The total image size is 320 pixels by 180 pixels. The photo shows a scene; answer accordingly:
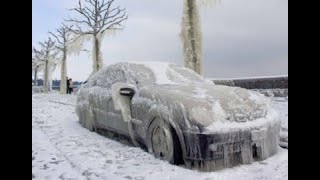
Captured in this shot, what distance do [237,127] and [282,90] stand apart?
4925mm

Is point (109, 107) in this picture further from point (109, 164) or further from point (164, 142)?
point (164, 142)

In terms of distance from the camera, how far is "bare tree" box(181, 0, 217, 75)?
9.59 meters

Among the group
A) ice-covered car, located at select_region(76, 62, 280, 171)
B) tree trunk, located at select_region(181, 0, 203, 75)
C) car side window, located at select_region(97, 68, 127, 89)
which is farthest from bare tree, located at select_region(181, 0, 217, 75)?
ice-covered car, located at select_region(76, 62, 280, 171)

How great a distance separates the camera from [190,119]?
3.58m

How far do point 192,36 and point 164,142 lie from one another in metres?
6.09

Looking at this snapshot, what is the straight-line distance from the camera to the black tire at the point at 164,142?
375 cm

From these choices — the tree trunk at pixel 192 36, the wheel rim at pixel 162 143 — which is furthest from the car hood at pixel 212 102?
the tree trunk at pixel 192 36

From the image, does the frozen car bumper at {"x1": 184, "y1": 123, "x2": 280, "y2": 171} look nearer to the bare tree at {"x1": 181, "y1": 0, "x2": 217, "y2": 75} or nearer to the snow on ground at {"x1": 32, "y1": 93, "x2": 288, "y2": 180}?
the snow on ground at {"x1": 32, "y1": 93, "x2": 288, "y2": 180}

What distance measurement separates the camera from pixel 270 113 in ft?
13.7

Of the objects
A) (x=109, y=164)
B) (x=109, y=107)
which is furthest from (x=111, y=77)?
(x=109, y=164)

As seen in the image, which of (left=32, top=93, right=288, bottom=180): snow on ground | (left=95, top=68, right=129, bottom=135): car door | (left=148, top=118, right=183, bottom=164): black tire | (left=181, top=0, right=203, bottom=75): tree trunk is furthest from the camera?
(left=181, top=0, right=203, bottom=75): tree trunk

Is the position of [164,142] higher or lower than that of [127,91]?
lower

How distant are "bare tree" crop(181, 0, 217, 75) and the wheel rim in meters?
5.66
